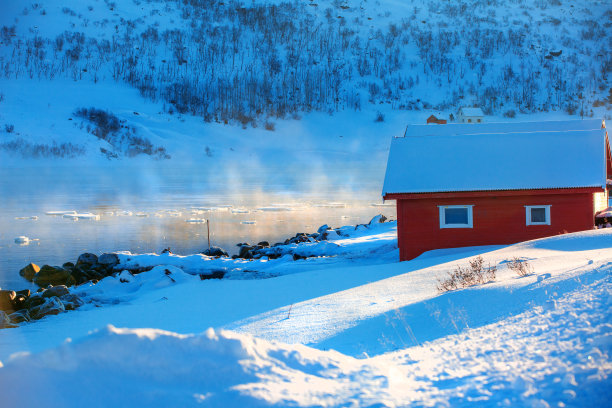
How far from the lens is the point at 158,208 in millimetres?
39594


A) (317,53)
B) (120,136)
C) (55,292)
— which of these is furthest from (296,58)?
(55,292)

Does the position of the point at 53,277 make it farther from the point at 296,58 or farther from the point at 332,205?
the point at 296,58

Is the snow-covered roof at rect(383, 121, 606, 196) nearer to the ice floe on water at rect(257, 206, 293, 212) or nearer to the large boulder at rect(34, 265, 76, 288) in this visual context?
the large boulder at rect(34, 265, 76, 288)

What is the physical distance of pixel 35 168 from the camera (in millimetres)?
61219

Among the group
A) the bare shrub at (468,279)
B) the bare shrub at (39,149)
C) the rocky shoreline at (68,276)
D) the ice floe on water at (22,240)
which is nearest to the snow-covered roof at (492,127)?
the rocky shoreline at (68,276)

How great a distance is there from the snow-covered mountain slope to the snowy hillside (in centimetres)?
6288

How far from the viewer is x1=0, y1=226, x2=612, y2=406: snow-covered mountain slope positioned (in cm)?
434

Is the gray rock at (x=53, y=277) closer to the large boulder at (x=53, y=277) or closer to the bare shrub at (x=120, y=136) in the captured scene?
the large boulder at (x=53, y=277)

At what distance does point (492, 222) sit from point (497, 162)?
2559 mm

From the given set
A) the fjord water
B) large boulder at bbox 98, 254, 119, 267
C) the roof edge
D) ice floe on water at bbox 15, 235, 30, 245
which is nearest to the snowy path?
the roof edge

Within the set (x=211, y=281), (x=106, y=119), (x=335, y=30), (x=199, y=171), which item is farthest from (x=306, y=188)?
(x=335, y=30)

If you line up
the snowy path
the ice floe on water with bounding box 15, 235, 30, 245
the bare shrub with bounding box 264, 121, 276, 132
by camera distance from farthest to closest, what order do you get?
the bare shrub with bounding box 264, 121, 276, 132, the ice floe on water with bounding box 15, 235, 30, 245, the snowy path

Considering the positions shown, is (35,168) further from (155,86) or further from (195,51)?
(195,51)

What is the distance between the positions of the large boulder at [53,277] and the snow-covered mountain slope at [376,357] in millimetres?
8744
